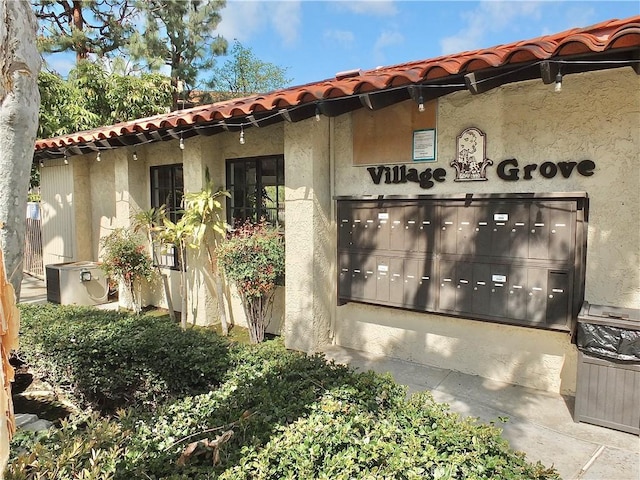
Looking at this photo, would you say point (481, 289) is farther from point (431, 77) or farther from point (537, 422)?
point (431, 77)

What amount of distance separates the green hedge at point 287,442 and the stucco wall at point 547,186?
2.73m

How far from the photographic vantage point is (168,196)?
8734mm

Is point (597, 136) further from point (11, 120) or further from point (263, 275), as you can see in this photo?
point (11, 120)

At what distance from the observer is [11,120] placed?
3.14 metres

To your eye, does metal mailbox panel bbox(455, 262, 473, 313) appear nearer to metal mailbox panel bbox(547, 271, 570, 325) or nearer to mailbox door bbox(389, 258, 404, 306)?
mailbox door bbox(389, 258, 404, 306)

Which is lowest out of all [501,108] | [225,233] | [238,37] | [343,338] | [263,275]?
[343,338]

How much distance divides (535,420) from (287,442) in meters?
3.13

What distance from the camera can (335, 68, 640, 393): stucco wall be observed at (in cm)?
427

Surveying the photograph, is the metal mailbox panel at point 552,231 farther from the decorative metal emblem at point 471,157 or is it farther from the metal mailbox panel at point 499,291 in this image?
the decorative metal emblem at point 471,157

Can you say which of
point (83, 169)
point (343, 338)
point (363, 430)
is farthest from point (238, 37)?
point (363, 430)

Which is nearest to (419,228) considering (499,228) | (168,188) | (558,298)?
(499,228)

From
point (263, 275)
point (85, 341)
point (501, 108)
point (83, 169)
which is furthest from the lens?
point (83, 169)

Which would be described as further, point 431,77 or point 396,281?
point 396,281

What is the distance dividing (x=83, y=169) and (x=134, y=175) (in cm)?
231
